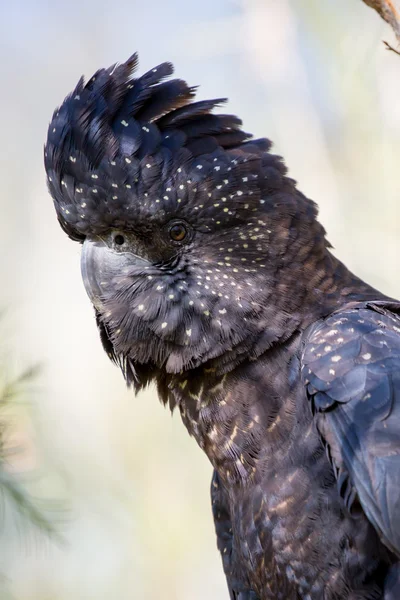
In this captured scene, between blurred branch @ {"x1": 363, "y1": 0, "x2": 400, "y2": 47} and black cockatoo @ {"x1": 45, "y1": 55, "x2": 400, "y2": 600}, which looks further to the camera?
blurred branch @ {"x1": 363, "y1": 0, "x2": 400, "y2": 47}

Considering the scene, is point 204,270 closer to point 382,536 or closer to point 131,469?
point 382,536

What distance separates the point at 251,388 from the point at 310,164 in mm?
3377

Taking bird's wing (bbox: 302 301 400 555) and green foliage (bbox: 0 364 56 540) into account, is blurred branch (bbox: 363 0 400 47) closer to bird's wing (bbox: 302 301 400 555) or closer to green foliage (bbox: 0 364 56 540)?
bird's wing (bbox: 302 301 400 555)

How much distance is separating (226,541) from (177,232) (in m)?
1.39

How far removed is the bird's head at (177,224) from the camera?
9.46ft

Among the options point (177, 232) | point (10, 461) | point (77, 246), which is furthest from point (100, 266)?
point (77, 246)

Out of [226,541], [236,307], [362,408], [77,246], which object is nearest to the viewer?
[362,408]

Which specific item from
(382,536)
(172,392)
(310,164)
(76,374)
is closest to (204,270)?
(172,392)

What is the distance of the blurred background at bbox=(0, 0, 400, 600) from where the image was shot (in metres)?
5.73

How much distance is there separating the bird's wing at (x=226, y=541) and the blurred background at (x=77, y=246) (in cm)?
232

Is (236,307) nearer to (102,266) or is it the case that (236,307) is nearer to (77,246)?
(102,266)

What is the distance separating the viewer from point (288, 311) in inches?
113

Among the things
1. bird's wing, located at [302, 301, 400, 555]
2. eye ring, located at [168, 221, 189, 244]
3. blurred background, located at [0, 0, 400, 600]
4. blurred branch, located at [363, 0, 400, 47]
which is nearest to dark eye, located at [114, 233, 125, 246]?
eye ring, located at [168, 221, 189, 244]

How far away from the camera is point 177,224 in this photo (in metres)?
2.93
